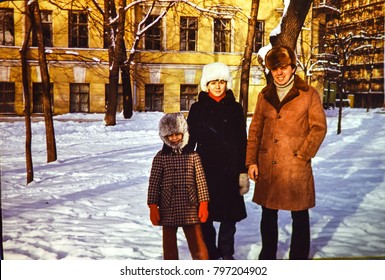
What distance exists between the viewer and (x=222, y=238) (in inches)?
81.8

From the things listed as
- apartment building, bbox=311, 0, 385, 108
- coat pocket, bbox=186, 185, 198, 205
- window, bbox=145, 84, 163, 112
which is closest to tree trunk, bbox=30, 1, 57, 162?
window, bbox=145, 84, 163, 112

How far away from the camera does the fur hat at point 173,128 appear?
1848 millimetres

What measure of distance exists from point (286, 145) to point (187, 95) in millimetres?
1097

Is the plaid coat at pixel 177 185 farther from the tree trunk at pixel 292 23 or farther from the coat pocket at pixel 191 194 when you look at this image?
the tree trunk at pixel 292 23

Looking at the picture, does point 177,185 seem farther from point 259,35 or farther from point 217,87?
point 259,35

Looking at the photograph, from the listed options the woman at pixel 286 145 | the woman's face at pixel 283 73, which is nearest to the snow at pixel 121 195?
the woman at pixel 286 145

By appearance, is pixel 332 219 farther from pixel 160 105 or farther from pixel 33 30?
pixel 33 30

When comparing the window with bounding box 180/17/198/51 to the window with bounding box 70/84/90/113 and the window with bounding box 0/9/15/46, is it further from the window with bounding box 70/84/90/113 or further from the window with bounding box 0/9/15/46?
the window with bounding box 0/9/15/46

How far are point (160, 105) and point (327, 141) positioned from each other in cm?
168

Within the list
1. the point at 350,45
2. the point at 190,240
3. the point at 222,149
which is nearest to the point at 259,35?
the point at 350,45

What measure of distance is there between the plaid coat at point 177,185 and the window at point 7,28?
1.69 m

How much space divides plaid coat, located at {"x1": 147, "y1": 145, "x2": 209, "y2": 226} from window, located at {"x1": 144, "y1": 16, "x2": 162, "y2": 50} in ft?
4.47

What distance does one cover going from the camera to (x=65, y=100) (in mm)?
3209

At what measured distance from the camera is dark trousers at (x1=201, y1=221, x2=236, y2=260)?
6.69 feet
